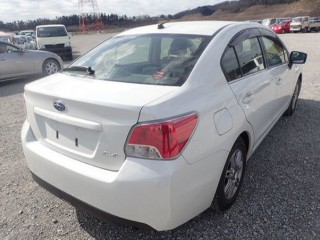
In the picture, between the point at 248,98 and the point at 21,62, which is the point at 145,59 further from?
the point at 21,62

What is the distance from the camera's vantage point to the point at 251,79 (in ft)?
10.2

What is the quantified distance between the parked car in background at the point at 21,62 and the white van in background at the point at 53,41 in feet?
20.1

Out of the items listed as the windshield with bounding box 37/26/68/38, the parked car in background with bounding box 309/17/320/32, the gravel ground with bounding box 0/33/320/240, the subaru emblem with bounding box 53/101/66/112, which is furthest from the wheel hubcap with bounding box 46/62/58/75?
the parked car in background with bounding box 309/17/320/32

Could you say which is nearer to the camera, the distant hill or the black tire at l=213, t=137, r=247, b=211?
the black tire at l=213, t=137, r=247, b=211

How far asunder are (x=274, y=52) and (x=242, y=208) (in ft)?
7.09

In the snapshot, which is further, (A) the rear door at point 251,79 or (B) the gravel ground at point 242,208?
(A) the rear door at point 251,79

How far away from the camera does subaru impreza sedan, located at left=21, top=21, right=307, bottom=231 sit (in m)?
2.03

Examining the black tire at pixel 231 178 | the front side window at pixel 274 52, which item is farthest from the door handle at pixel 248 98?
the front side window at pixel 274 52

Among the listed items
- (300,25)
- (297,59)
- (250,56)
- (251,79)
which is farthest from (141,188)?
(300,25)

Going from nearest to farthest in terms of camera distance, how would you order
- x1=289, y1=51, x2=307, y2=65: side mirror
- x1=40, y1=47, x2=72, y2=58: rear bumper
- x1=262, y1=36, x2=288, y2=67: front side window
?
x1=262, y1=36, x2=288, y2=67: front side window, x1=289, y1=51, x2=307, y2=65: side mirror, x1=40, y1=47, x2=72, y2=58: rear bumper

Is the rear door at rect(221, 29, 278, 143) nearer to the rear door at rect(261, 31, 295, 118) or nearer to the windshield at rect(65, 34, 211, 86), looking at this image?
the rear door at rect(261, 31, 295, 118)

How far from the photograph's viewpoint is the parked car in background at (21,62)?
9656 mm

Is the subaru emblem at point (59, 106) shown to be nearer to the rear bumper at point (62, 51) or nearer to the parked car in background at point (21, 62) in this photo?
the parked car in background at point (21, 62)

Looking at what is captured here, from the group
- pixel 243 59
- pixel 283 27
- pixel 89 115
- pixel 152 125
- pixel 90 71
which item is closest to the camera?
pixel 152 125
